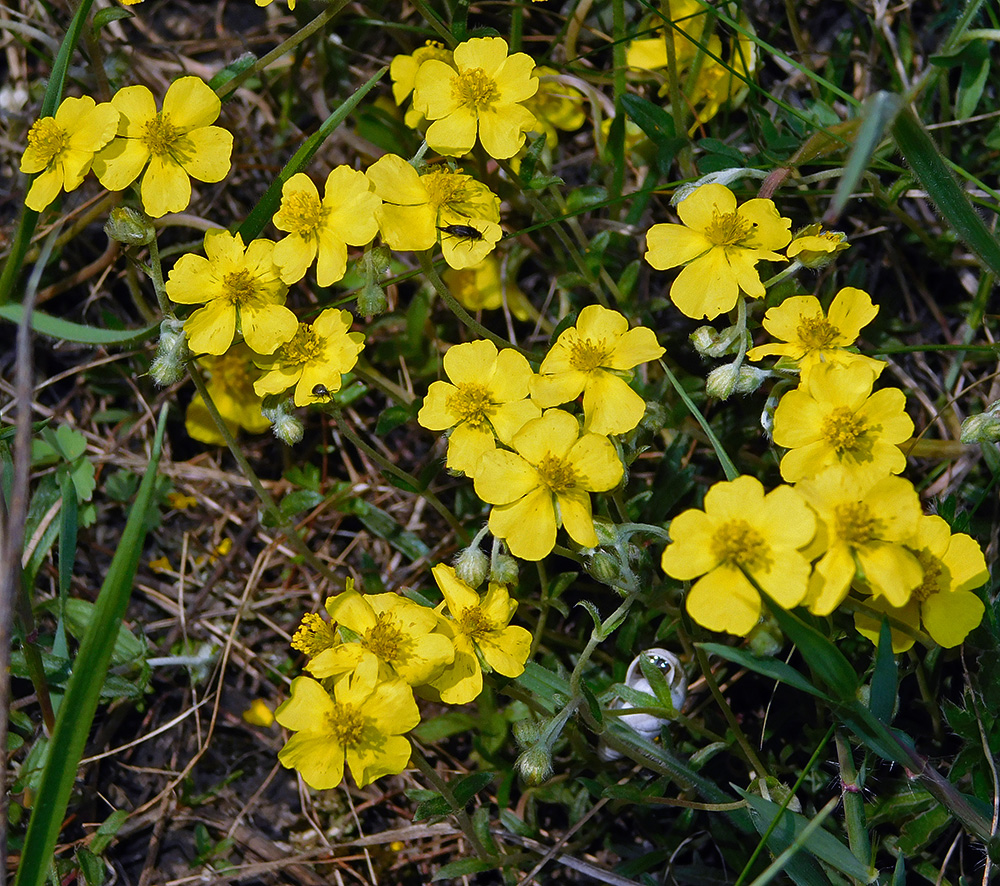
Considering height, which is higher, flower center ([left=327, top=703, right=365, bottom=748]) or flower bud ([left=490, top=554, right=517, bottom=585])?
flower bud ([left=490, top=554, right=517, bottom=585])

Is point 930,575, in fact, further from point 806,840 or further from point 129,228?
point 129,228

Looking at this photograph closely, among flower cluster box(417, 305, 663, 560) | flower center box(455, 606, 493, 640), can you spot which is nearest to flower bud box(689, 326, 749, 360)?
flower cluster box(417, 305, 663, 560)

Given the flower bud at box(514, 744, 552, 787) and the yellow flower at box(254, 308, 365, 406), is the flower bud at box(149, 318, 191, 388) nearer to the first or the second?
the yellow flower at box(254, 308, 365, 406)

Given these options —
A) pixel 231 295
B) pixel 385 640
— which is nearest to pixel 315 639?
pixel 385 640

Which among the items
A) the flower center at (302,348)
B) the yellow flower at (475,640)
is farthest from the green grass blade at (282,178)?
the yellow flower at (475,640)

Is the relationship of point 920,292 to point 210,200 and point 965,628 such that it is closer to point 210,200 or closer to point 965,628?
point 965,628
